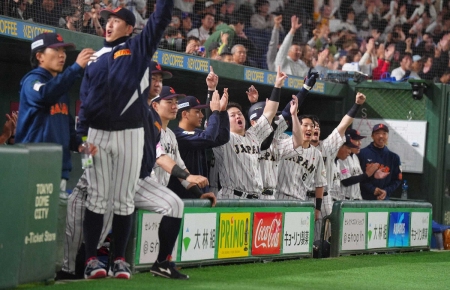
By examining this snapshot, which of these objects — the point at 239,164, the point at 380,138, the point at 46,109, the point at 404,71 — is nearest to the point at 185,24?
the point at 380,138

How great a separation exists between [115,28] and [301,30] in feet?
25.1

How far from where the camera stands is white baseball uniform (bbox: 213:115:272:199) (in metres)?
8.24

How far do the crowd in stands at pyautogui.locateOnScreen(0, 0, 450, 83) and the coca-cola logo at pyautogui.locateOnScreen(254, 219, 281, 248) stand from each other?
2702mm

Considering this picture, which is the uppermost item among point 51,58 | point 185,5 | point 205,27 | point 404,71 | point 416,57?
point 185,5

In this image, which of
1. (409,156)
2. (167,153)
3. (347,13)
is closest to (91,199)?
(167,153)

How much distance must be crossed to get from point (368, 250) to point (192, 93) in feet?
11.6

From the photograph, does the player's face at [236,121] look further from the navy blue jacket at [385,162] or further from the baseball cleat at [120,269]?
the navy blue jacket at [385,162]

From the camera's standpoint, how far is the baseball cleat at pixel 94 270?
578 centimetres

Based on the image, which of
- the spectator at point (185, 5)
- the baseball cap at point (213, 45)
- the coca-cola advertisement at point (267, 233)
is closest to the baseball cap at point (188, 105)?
the coca-cola advertisement at point (267, 233)

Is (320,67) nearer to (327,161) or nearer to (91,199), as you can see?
(327,161)

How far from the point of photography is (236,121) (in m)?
8.42

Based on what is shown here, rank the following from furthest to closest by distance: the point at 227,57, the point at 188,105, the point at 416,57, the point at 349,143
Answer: the point at 416,57, the point at 227,57, the point at 349,143, the point at 188,105

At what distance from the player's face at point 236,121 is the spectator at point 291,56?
3382 mm

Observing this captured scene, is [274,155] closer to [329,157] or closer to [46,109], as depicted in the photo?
[329,157]
